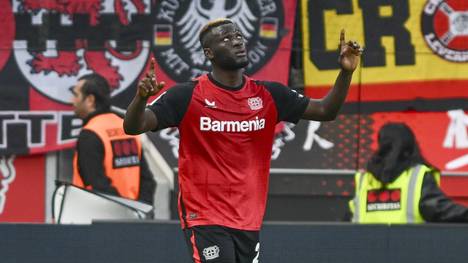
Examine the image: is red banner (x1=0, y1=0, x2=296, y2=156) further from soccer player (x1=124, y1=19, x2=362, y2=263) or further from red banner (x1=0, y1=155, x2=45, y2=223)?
soccer player (x1=124, y1=19, x2=362, y2=263)

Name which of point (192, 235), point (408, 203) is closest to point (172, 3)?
point (408, 203)

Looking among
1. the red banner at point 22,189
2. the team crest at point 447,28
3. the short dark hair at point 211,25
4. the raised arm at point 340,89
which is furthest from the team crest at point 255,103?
the red banner at point 22,189

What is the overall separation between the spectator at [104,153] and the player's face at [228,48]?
2.19 m

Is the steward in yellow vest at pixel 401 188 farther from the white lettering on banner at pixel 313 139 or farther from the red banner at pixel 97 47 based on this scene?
the red banner at pixel 97 47

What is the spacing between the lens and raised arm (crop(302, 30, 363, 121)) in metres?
6.09

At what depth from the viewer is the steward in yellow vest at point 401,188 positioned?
25.4 ft

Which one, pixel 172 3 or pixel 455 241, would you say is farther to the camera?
pixel 172 3

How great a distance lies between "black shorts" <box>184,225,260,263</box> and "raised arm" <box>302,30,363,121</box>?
2.30ft

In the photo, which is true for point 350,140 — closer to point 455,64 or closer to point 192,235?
point 455,64

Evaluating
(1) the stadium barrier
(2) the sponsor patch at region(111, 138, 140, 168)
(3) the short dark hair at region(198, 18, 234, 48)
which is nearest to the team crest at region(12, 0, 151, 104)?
(2) the sponsor patch at region(111, 138, 140, 168)

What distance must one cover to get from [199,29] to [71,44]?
3.29ft

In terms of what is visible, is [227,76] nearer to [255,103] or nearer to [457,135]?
[255,103]

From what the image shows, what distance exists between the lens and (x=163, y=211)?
9906 mm

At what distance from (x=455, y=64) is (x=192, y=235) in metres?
3.99
